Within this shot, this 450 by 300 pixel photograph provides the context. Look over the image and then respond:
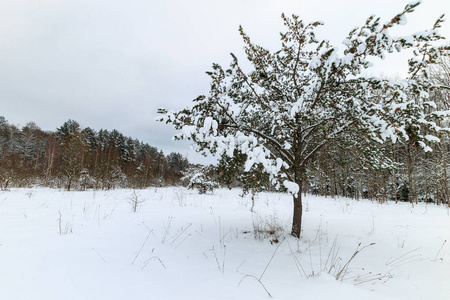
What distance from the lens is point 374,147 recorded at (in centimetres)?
393

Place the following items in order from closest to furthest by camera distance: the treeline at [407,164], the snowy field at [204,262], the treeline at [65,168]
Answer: the snowy field at [204,262]
the treeline at [407,164]
the treeline at [65,168]

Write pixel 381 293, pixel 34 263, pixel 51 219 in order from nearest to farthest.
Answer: pixel 381 293 < pixel 34 263 < pixel 51 219

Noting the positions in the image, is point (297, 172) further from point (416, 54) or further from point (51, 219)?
point (51, 219)

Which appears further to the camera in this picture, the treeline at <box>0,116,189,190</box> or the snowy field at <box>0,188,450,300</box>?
the treeline at <box>0,116,189,190</box>

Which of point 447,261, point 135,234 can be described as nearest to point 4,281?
point 135,234

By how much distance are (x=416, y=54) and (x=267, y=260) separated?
4138 mm

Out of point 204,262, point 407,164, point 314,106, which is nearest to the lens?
point 204,262

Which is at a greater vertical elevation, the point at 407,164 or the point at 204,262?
the point at 407,164

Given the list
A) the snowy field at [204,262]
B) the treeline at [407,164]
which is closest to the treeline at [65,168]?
the snowy field at [204,262]

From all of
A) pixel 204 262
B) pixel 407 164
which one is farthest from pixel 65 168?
pixel 407 164

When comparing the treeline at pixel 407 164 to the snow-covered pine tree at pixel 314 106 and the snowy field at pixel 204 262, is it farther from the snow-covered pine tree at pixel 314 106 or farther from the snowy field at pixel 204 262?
the snowy field at pixel 204 262

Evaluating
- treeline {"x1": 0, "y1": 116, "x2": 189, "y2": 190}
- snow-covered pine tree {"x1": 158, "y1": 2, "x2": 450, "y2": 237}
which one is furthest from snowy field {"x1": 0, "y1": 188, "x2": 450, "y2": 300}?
treeline {"x1": 0, "y1": 116, "x2": 189, "y2": 190}

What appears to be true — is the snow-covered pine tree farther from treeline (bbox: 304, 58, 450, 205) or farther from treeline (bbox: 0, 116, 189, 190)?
treeline (bbox: 0, 116, 189, 190)

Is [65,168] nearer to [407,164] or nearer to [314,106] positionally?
[314,106]
